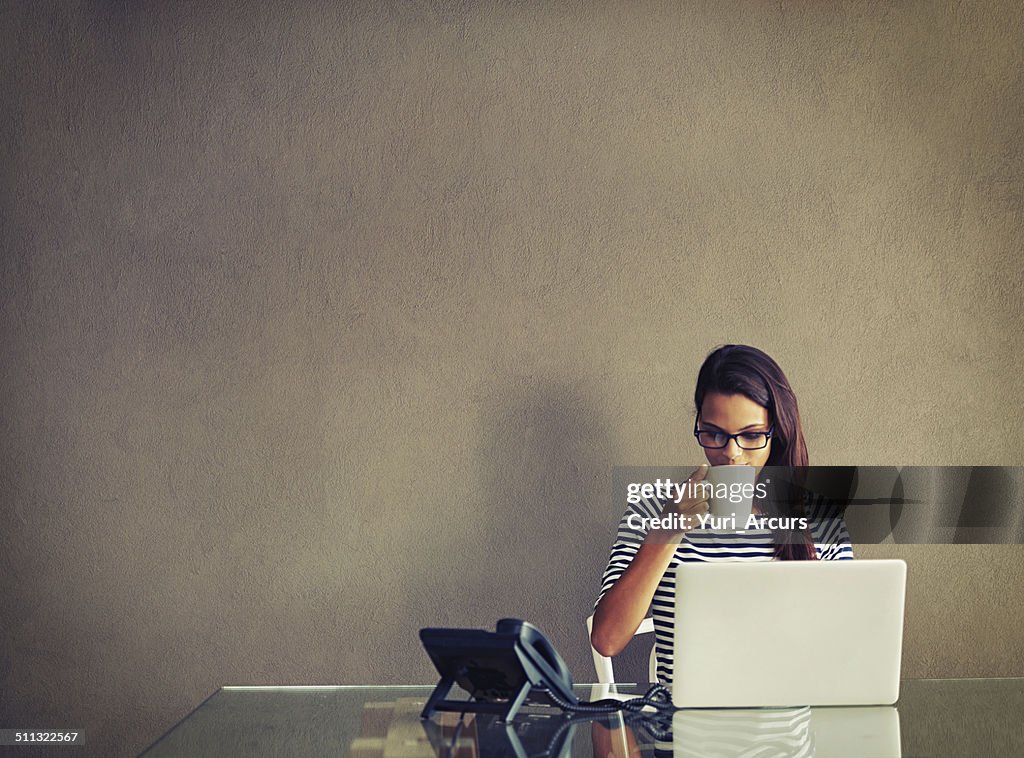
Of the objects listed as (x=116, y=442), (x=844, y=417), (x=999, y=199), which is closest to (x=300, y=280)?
(x=116, y=442)

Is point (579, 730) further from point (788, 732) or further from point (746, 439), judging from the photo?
point (746, 439)

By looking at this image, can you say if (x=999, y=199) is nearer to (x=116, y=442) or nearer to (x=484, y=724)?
(x=484, y=724)

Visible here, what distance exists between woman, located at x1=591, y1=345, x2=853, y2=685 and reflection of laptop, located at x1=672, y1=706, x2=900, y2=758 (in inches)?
23.1

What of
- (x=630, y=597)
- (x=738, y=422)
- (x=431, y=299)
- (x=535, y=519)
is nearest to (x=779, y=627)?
(x=630, y=597)

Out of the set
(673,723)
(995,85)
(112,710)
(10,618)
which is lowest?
(112,710)

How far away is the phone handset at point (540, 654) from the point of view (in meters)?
1.66

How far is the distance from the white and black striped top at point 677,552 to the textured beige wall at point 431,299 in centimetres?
51

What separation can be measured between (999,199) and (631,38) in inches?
47.9

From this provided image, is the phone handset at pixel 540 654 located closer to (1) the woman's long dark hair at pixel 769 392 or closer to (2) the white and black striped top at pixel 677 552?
(2) the white and black striped top at pixel 677 552

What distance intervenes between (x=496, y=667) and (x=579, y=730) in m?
0.17

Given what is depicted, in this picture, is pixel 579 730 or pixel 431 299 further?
pixel 431 299

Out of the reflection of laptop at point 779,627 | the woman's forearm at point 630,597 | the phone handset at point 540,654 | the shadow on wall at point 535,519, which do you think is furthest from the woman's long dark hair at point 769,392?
the phone handset at point 540,654

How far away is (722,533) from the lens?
97.2 inches

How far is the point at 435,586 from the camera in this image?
9.78ft
